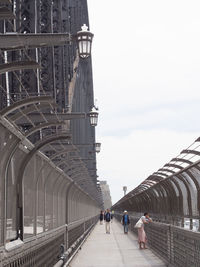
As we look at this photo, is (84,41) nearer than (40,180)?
Yes

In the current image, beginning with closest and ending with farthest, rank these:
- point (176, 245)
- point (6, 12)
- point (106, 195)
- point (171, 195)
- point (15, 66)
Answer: point (6, 12) → point (15, 66) → point (176, 245) → point (171, 195) → point (106, 195)

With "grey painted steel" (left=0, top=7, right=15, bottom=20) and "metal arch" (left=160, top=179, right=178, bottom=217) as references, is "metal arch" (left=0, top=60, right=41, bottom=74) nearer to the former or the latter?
"grey painted steel" (left=0, top=7, right=15, bottom=20)

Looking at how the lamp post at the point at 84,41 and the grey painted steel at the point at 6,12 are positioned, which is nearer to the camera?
the grey painted steel at the point at 6,12

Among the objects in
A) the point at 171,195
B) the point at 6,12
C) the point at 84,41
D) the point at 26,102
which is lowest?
the point at 171,195

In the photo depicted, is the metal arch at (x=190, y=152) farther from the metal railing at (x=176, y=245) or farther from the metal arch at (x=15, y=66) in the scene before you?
the metal arch at (x=15, y=66)

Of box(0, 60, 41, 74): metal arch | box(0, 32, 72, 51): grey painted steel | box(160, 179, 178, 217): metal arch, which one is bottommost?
box(160, 179, 178, 217): metal arch

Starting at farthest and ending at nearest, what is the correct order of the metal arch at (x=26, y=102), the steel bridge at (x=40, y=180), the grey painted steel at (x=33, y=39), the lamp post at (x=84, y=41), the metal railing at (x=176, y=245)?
the metal railing at (x=176, y=245) < the lamp post at (x=84, y=41) < the grey painted steel at (x=33, y=39) < the steel bridge at (x=40, y=180) < the metal arch at (x=26, y=102)

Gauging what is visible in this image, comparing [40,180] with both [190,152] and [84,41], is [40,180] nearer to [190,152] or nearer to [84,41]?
[84,41]

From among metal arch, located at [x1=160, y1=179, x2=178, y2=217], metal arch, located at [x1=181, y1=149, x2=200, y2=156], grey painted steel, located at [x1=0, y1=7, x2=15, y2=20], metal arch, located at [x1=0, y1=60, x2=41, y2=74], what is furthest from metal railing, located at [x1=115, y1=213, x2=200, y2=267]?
grey painted steel, located at [x1=0, y1=7, x2=15, y2=20]

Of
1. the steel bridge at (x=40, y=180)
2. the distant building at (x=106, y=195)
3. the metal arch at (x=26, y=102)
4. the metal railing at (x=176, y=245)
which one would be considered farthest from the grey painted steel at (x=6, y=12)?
the distant building at (x=106, y=195)

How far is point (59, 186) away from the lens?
1535 centimetres

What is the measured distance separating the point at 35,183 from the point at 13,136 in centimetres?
286

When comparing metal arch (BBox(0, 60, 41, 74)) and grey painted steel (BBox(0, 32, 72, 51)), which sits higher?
grey painted steel (BBox(0, 32, 72, 51))

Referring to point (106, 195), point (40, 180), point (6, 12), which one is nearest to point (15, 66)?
point (6, 12)
